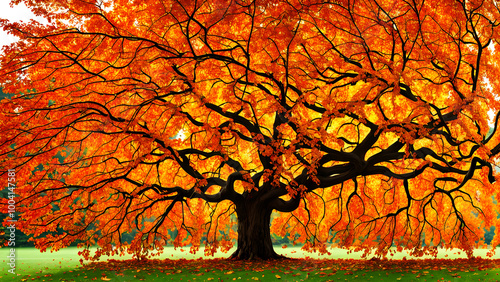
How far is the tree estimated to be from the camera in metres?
8.66

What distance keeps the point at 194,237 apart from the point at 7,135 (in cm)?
774

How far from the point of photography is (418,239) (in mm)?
13328

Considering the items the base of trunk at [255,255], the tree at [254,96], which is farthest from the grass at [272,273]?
the tree at [254,96]

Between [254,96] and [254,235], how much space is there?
487 centimetres

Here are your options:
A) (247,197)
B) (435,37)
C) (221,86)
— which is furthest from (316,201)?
(435,37)

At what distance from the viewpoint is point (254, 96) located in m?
10.8

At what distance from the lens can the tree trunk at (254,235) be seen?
12.5 m

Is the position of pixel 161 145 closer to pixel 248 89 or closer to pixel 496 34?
pixel 248 89

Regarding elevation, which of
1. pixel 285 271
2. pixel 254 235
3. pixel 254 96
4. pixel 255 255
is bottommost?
pixel 285 271

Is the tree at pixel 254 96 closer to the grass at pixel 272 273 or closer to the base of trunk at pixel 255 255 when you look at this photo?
the base of trunk at pixel 255 255

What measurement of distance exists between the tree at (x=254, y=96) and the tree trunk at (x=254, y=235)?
0.15 feet

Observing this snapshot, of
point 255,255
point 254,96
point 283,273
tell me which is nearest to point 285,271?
point 283,273

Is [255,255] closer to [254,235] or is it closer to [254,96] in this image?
[254,235]

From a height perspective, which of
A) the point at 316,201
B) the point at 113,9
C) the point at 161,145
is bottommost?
the point at 316,201
